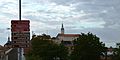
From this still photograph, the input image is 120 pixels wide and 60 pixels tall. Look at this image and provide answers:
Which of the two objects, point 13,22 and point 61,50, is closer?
point 13,22

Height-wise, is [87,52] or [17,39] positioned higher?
[17,39]

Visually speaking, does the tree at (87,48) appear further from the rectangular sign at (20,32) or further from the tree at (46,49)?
the rectangular sign at (20,32)

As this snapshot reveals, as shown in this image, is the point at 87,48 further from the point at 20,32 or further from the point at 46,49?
the point at 20,32

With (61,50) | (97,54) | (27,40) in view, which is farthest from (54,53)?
(27,40)

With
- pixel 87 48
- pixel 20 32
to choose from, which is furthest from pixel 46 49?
pixel 20 32

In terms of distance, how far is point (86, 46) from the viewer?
111000 millimetres

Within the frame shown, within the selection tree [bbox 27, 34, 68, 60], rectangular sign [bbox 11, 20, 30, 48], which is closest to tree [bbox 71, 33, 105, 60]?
tree [bbox 27, 34, 68, 60]

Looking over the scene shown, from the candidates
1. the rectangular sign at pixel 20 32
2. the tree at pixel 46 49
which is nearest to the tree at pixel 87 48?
the tree at pixel 46 49

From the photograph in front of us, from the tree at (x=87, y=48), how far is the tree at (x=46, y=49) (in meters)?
3.50

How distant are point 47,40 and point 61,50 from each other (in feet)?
15.6

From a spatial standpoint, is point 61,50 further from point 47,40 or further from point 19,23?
point 19,23

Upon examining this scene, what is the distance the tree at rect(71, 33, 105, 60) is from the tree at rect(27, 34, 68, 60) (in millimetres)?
3502

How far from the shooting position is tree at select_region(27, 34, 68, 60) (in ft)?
354

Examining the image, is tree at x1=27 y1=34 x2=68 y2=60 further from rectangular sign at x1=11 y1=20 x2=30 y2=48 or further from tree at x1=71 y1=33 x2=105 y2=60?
rectangular sign at x1=11 y1=20 x2=30 y2=48
